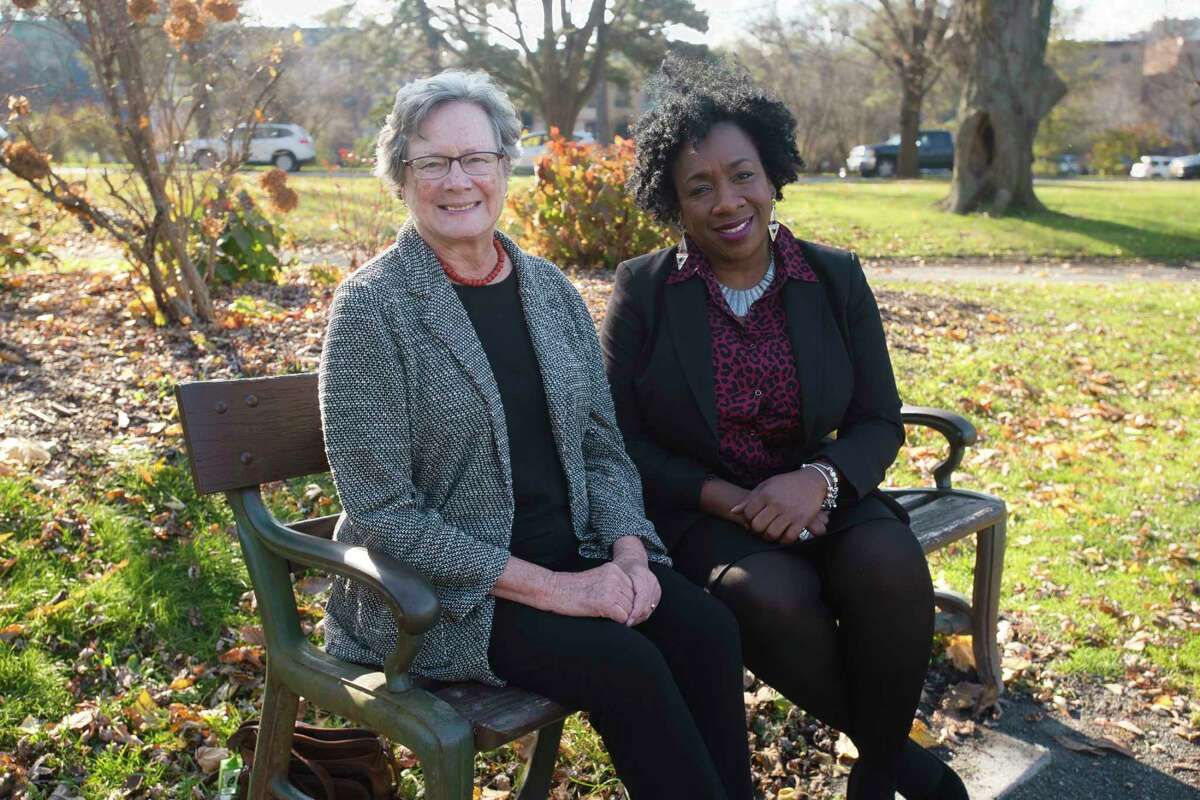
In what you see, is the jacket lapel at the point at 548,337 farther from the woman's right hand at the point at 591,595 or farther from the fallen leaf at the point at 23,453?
Result: the fallen leaf at the point at 23,453

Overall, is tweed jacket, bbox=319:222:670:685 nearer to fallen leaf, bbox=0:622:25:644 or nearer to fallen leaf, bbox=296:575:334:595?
fallen leaf, bbox=296:575:334:595

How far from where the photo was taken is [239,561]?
3955mm

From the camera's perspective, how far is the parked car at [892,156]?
37906 millimetres

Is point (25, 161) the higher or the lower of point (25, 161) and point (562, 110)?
the lower

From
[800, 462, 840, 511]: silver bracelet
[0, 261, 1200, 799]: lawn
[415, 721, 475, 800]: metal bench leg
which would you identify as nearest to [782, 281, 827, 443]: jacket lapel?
[800, 462, 840, 511]: silver bracelet

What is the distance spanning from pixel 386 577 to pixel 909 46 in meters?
32.4

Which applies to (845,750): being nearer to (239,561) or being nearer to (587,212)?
(239,561)

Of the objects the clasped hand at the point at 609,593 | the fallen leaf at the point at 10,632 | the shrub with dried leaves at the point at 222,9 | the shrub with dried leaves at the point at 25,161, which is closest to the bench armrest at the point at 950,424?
the clasped hand at the point at 609,593

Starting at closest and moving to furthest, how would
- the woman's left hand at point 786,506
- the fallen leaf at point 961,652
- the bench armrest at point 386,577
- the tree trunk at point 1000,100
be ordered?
the bench armrest at point 386,577 → the woman's left hand at point 786,506 → the fallen leaf at point 961,652 → the tree trunk at point 1000,100

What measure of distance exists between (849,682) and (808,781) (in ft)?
1.83

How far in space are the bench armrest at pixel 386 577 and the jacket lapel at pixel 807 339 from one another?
123 cm

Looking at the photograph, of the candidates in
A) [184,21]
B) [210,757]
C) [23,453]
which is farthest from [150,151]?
[210,757]

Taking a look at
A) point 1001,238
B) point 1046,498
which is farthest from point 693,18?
point 1046,498

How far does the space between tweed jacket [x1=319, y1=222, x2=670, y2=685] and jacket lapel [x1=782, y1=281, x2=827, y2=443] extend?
2.03ft
